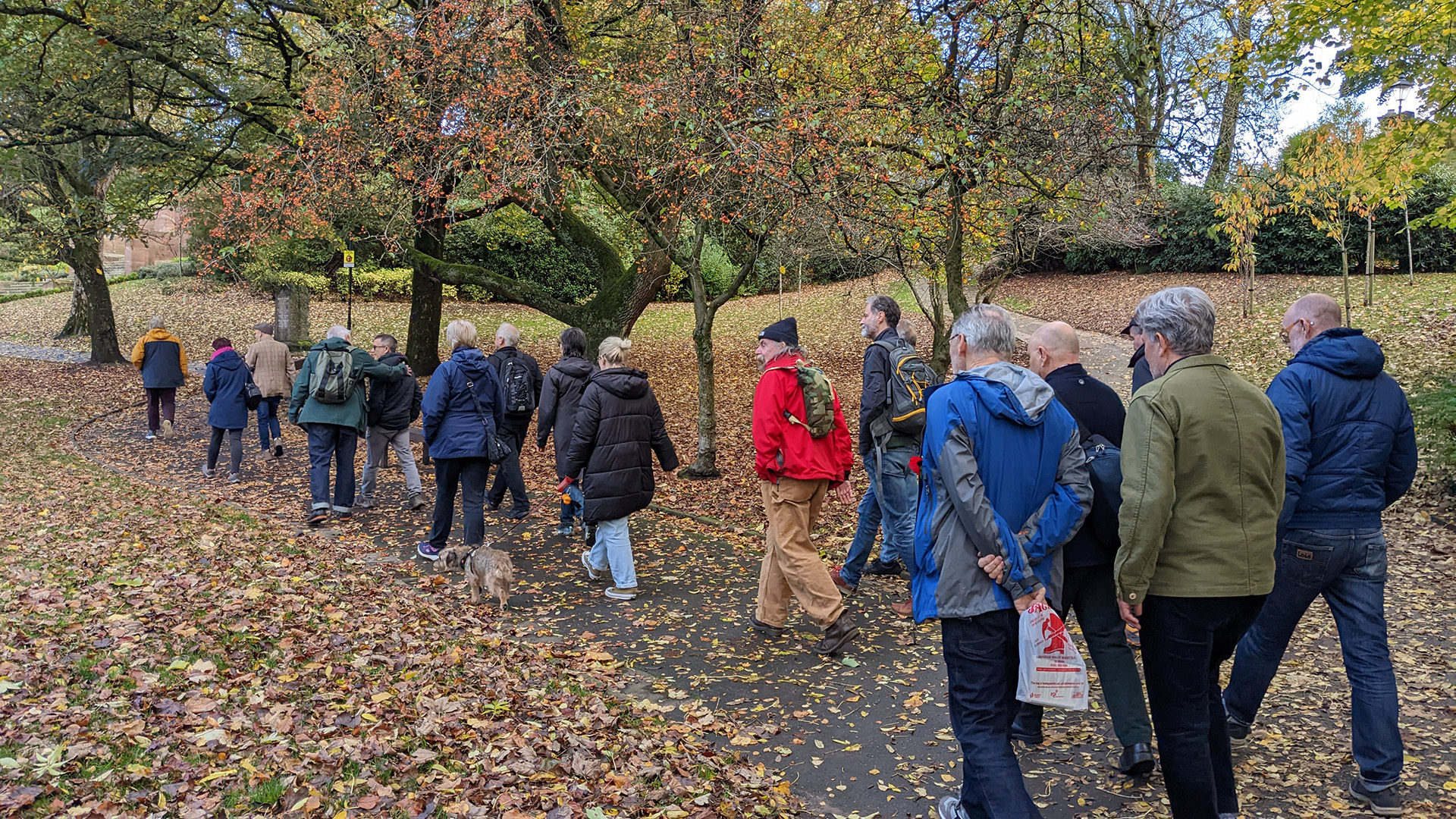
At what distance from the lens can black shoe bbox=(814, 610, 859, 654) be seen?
5711 mm

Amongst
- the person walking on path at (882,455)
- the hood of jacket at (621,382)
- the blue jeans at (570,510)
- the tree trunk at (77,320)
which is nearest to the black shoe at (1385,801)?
the person walking on path at (882,455)

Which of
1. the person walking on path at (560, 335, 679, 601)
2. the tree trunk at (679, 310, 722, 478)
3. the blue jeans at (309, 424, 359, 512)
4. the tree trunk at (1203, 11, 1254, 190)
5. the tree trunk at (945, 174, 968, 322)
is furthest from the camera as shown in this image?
the tree trunk at (679, 310, 722, 478)

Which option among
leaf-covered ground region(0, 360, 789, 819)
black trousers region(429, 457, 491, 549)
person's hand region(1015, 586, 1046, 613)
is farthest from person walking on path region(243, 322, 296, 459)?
person's hand region(1015, 586, 1046, 613)

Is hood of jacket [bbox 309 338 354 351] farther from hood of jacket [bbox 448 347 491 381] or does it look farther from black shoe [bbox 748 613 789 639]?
black shoe [bbox 748 613 789 639]

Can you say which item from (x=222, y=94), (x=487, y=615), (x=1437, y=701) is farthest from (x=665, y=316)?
(x=1437, y=701)

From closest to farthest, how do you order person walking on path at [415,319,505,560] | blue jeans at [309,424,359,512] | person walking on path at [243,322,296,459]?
person walking on path at [415,319,505,560] < blue jeans at [309,424,359,512] < person walking on path at [243,322,296,459]

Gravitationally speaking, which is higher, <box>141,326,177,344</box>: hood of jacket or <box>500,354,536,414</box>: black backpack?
<box>141,326,177,344</box>: hood of jacket

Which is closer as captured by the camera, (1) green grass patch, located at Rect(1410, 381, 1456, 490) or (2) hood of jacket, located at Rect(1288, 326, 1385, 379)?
(2) hood of jacket, located at Rect(1288, 326, 1385, 379)

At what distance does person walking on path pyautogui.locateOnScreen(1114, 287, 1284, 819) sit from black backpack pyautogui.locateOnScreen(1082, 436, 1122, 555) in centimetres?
55

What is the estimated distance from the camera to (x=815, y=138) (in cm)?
862

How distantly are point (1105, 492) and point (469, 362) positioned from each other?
5.30m

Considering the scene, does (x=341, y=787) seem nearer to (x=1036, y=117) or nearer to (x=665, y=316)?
(x=1036, y=117)

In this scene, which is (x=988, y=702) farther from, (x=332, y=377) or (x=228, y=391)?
Result: (x=228, y=391)

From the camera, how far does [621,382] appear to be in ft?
22.2
